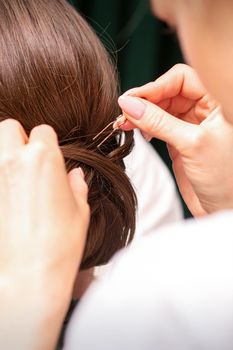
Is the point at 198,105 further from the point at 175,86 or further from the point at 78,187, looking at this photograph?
the point at 78,187

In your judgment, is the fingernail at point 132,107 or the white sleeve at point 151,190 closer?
the fingernail at point 132,107

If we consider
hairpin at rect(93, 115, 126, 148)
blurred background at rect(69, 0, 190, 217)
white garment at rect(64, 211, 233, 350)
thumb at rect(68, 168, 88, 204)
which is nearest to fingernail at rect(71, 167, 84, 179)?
thumb at rect(68, 168, 88, 204)

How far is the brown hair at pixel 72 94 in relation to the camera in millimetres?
962

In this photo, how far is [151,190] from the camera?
1.72 meters

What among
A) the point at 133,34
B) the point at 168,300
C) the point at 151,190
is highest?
the point at 168,300

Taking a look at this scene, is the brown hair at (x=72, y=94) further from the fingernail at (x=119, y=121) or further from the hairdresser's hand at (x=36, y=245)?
the hairdresser's hand at (x=36, y=245)

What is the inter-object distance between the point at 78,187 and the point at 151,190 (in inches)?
35.7

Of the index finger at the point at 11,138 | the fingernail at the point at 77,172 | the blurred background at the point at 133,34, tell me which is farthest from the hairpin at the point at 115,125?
the blurred background at the point at 133,34

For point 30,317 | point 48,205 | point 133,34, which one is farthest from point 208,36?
point 133,34

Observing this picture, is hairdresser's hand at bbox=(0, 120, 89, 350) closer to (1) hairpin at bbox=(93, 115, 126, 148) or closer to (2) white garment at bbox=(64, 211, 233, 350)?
(2) white garment at bbox=(64, 211, 233, 350)

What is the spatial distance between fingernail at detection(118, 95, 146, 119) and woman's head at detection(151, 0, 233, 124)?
0.29m

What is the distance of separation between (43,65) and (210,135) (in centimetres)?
31

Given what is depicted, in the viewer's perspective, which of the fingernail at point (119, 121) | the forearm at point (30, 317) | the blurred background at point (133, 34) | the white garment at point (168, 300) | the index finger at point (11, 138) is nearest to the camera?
the white garment at point (168, 300)

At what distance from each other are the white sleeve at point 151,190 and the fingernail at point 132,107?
61cm
